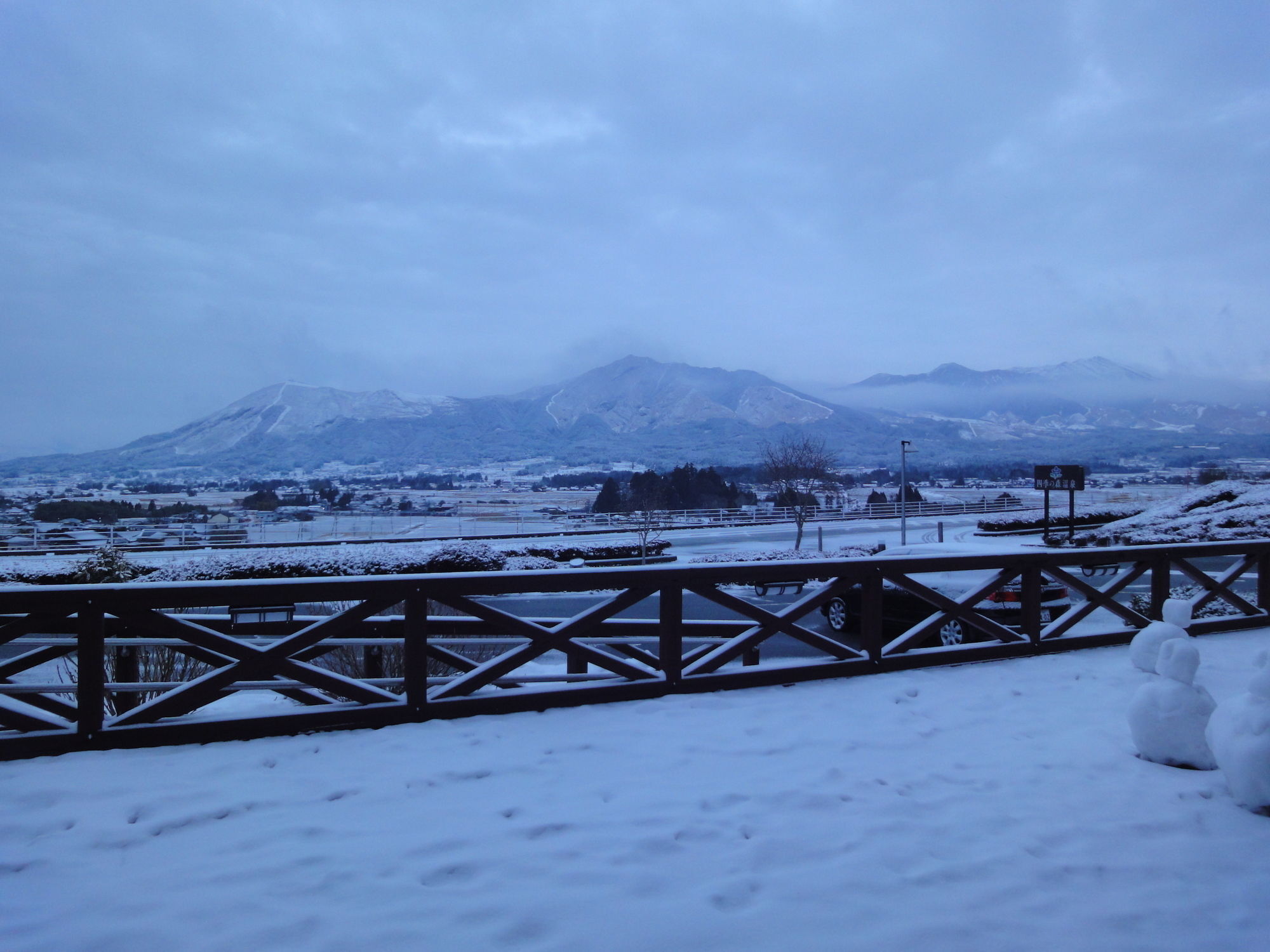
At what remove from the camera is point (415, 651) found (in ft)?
15.5

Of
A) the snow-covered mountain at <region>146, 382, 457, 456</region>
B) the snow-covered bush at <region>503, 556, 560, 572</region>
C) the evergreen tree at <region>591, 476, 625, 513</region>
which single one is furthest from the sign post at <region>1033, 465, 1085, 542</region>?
the snow-covered mountain at <region>146, 382, 457, 456</region>

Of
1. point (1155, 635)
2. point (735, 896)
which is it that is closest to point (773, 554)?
point (1155, 635)

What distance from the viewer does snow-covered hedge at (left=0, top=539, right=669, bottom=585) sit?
19.6 m

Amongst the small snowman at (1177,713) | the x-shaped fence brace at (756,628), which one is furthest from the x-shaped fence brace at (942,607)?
the small snowman at (1177,713)

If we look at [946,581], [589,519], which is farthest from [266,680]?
[589,519]

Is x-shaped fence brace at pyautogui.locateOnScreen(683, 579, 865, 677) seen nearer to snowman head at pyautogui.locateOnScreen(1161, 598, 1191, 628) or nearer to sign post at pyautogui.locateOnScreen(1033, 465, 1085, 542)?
snowman head at pyautogui.locateOnScreen(1161, 598, 1191, 628)

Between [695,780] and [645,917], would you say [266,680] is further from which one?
[645,917]

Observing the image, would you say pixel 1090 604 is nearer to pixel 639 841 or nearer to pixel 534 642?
pixel 534 642

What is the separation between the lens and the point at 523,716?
477 cm

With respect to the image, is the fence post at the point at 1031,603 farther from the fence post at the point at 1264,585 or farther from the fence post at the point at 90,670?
the fence post at the point at 90,670

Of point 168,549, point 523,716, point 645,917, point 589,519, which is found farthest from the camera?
point 589,519

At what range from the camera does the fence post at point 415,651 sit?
185 inches

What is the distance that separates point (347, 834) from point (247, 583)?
1819 millimetres

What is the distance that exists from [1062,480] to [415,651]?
28.9m
